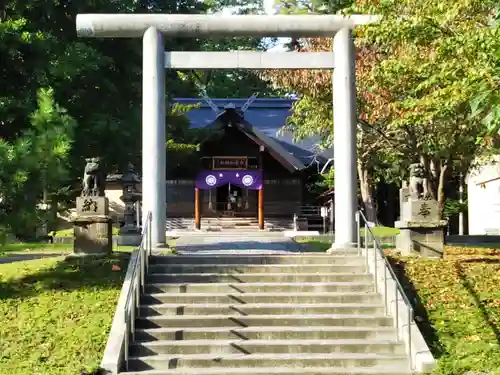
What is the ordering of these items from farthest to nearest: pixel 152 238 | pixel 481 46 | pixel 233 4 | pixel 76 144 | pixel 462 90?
pixel 233 4 < pixel 76 144 < pixel 152 238 < pixel 462 90 < pixel 481 46

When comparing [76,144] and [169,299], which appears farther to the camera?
[76,144]

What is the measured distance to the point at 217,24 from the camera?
44.8 ft

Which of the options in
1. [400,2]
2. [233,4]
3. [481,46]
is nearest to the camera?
[481,46]

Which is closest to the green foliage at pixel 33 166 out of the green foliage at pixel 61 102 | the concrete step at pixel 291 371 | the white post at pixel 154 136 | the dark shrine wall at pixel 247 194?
the green foliage at pixel 61 102

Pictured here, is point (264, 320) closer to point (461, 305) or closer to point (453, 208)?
point (461, 305)

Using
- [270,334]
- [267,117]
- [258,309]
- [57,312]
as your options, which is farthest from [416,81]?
[267,117]

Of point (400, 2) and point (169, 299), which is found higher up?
point (400, 2)

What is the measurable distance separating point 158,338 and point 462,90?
624 centimetres

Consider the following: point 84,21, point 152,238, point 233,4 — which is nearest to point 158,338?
point 152,238

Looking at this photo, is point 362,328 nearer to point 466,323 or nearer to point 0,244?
point 466,323

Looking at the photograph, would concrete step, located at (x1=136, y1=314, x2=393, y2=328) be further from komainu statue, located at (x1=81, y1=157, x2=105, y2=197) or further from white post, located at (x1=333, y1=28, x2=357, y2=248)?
komainu statue, located at (x1=81, y1=157, x2=105, y2=197)

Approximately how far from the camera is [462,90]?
10.3 metres

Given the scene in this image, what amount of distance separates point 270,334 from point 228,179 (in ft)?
59.0

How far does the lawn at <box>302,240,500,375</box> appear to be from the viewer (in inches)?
345
